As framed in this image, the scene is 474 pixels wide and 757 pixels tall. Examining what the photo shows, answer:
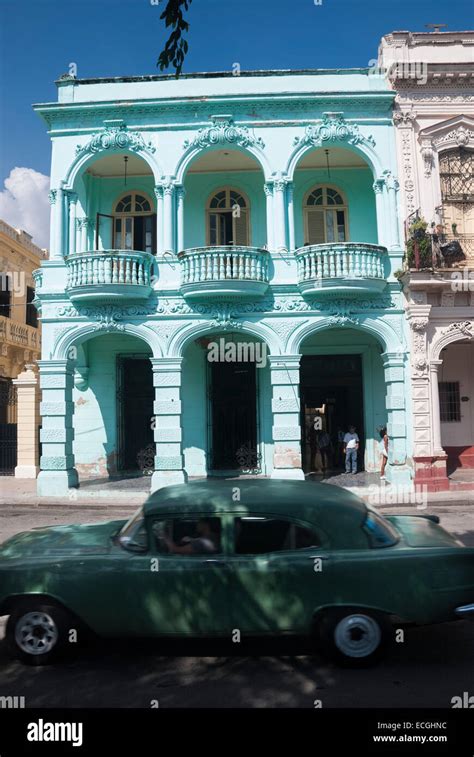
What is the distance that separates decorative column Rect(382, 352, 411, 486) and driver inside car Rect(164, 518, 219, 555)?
1003cm

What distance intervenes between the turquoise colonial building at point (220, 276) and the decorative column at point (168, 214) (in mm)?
36

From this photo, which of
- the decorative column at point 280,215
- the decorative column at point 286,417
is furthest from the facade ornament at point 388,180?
the decorative column at point 286,417

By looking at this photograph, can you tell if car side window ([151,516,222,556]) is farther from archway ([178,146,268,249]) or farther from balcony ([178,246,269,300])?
archway ([178,146,268,249])

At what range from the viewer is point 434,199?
1425 centimetres

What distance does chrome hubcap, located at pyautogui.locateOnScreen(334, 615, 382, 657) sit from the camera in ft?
14.1

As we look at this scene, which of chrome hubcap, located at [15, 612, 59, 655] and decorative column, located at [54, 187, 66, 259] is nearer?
chrome hubcap, located at [15, 612, 59, 655]

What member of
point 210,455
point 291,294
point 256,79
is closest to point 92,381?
point 210,455

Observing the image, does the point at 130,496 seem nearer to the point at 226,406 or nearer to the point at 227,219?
the point at 226,406

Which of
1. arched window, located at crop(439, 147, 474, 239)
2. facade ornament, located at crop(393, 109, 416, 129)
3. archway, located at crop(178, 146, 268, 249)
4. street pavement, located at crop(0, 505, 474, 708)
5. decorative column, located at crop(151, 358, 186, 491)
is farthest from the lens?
archway, located at crop(178, 146, 268, 249)

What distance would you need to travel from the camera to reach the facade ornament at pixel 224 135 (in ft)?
46.9

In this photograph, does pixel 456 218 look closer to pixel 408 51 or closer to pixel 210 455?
pixel 408 51

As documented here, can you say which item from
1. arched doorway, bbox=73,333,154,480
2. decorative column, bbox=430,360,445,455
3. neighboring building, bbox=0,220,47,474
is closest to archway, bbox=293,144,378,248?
decorative column, bbox=430,360,445,455

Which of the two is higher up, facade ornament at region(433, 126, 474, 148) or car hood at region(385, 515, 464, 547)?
facade ornament at region(433, 126, 474, 148)

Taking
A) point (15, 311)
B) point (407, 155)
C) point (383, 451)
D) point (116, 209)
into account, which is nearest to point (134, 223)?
point (116, 209)
